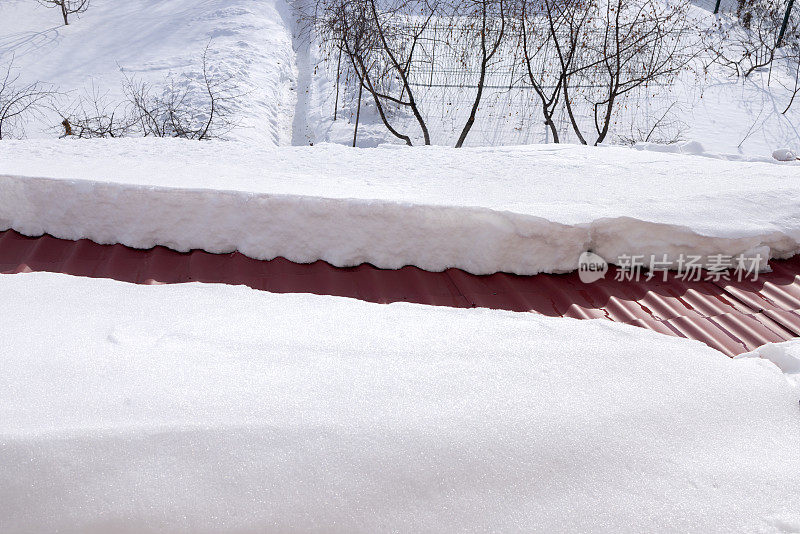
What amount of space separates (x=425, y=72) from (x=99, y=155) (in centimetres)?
915

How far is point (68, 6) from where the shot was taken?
595 inches

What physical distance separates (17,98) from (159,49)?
3527 millimetres

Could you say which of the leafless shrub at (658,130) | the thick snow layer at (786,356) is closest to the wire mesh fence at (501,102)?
the leafless shrub at (658,130)

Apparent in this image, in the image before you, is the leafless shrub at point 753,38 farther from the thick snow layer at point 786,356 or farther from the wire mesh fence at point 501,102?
the thick snow layer at point 786,356

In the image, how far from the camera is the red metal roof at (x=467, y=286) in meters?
2.33

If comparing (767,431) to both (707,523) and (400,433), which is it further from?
(400,433)

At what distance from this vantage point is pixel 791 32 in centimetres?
1342

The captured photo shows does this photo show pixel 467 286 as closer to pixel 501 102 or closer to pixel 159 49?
pixel 501 102

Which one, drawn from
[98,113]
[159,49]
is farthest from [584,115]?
[159,49]

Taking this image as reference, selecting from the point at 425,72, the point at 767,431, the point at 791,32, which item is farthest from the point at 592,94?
the point at 767,431

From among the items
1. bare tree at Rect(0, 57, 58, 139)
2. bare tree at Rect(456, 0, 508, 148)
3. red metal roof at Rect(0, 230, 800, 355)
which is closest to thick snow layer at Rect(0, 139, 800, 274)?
red metal roof at Rect(0, 230, 800, 355)

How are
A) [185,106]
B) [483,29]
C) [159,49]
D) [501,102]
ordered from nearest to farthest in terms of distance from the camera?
1. [483,29]
2. [185,106]
3. [501,102]
4. [159,49]

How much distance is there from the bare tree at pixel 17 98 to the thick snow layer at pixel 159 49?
0.20 metres

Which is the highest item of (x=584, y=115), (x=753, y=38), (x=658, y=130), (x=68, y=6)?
(x=753, y=38)
